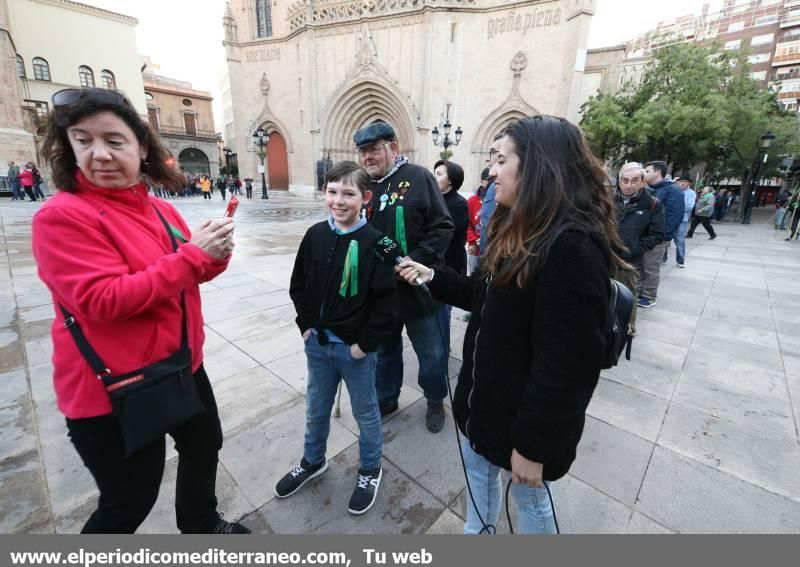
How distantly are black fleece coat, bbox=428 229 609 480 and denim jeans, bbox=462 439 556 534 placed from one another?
0.61 feet

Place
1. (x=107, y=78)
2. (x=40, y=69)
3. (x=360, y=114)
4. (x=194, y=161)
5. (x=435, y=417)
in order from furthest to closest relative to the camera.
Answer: (x=194, y=161), (x=107, y=78), (x=40, y=69), (x=360, y=114), (x=435, y=417)

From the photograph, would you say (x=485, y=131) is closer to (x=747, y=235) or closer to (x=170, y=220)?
(x=747, y=235)

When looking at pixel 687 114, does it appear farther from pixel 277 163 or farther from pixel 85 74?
pixel 85 74

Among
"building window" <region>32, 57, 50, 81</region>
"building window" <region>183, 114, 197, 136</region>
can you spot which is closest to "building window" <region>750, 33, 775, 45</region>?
"building window" <region>183, 114, 197, 136</region>

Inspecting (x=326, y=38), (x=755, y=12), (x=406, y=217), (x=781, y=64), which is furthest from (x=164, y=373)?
(x=755, y=12)

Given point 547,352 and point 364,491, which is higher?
point 547,352

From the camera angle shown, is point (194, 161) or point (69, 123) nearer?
point (69, 123)

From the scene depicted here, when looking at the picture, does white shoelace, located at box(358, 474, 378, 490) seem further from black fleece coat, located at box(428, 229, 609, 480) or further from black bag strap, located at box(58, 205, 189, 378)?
black bag strap, located at box(58, 205, 189, 378)

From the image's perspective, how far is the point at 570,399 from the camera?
1079mm

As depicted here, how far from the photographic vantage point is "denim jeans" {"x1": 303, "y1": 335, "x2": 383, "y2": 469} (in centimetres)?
191

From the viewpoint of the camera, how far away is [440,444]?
97.7 inches

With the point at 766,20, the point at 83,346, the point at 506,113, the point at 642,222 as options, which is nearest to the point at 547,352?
the point at 83,346

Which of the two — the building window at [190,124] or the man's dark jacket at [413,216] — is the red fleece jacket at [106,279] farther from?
the building window at [190,124]

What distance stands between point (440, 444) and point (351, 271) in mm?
1440
